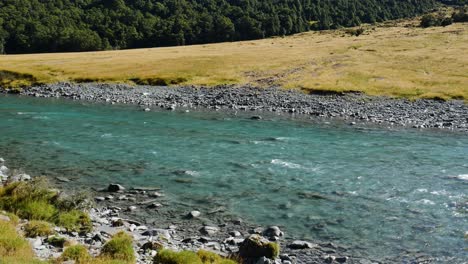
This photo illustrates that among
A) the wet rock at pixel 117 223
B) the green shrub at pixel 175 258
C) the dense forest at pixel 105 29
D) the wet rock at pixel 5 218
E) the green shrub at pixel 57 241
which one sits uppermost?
the dense forest at pixel 105 29

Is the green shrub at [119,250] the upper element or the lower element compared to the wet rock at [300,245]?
Result: upper

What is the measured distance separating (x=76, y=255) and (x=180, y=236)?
5.25 meters

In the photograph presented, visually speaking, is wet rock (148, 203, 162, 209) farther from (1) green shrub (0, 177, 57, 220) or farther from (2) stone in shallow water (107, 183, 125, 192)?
(1) green shrub (0, 177, 57, 220)

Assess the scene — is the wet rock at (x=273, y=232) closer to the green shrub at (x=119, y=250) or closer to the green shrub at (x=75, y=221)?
the green shrub at (x=119, y=250)

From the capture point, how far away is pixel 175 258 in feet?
50.9

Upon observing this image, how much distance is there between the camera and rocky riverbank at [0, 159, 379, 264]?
672 inches

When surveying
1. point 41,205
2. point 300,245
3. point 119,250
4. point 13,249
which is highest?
point 13,249

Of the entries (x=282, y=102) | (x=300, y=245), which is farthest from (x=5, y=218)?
(x=282, y=102)

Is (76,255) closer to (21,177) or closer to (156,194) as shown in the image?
(156,194)

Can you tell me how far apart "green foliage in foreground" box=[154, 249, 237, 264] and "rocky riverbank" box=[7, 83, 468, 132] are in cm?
3450

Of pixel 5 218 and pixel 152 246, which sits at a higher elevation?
pixel 5 218

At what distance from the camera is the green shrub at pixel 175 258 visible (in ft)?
50.8

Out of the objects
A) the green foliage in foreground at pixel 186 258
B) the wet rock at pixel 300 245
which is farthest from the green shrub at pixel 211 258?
the wet rock at pixel 300 245

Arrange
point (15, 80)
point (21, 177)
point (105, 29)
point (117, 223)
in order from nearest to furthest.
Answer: point (117, 223) → point (21, 177) → point (15, 80) → point (105, 29)
